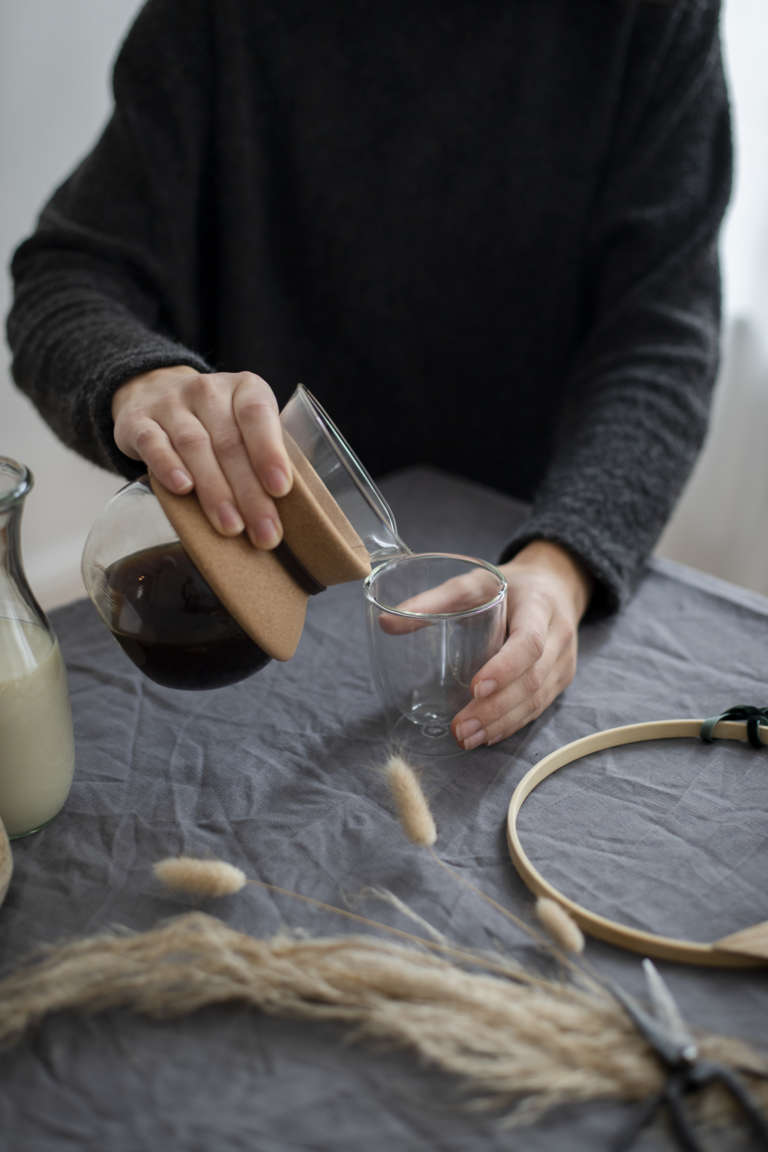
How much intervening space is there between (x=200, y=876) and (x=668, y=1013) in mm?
247

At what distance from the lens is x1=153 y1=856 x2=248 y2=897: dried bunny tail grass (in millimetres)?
503

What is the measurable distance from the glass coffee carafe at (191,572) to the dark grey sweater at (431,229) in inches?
10.7

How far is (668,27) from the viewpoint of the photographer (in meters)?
1.02

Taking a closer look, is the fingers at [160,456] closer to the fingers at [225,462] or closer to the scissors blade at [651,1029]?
the fingers at [225,462]

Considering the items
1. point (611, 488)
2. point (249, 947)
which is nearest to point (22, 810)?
point (249, 947)

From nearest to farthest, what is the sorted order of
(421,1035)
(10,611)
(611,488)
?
1. (421,1035)
2. (10,611)
3. (611,488)

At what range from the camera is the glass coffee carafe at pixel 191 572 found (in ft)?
1.76

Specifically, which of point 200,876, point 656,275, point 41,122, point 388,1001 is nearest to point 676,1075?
point 388,1001

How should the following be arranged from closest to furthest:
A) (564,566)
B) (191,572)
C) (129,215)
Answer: (191,572)
(564,566)
(129,215)

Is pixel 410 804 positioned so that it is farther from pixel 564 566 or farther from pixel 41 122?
pixel 41 122

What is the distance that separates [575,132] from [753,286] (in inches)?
21.5

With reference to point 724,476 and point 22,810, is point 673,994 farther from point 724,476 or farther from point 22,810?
point 724,476

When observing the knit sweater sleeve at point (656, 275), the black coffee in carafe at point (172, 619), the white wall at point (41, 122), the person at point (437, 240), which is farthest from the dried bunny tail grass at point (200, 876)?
the white wall at point (41, 122)

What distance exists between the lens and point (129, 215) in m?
1.00
